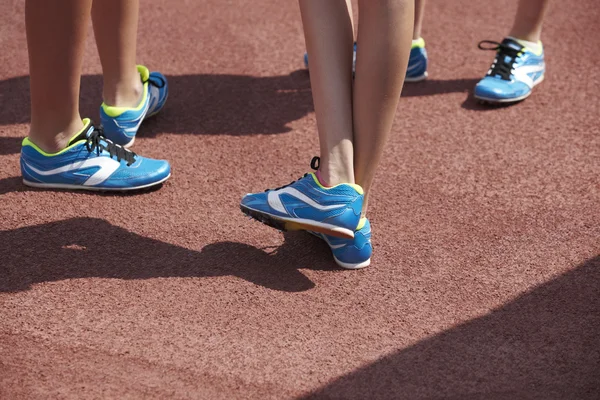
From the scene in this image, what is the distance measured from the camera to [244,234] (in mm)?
2422

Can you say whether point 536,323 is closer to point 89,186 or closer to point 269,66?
point 89,186

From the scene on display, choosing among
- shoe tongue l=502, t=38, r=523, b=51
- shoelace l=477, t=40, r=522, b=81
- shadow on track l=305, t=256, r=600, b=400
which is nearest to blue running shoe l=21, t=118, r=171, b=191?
shadow on track l=305, t=256, r=600, b=400

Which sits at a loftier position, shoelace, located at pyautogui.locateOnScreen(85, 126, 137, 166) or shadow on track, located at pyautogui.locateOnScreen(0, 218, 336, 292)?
shoelace, located at pyautogui.locateOnScreen(85, 126, 137, 166)

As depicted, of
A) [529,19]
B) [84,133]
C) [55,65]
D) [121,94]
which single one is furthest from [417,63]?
[55,65]

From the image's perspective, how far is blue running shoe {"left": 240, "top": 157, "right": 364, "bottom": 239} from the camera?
212 centimetres

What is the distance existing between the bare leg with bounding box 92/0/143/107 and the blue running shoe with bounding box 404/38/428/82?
1234mm

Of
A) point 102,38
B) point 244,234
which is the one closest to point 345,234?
point 244,234

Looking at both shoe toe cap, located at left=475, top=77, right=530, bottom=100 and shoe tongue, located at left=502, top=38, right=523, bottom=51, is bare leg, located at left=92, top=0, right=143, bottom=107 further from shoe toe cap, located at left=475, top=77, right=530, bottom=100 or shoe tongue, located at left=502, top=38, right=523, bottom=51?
shoe tongue, located at left=502, top=38, right=523, bottom=51

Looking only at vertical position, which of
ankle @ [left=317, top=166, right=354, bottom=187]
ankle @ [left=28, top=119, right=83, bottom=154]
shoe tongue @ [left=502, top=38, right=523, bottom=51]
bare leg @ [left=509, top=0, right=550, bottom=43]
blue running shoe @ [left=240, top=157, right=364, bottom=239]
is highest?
bare leg @ [left=509, top=0, right=550, bottom=43]

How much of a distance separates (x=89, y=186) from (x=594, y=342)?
166 cm

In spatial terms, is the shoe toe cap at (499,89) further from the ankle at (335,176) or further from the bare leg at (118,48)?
the bare leg at (118,48)

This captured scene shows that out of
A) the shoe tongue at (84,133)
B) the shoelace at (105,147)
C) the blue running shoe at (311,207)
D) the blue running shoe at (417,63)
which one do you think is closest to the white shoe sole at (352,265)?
the blue running shoe at (311,207)

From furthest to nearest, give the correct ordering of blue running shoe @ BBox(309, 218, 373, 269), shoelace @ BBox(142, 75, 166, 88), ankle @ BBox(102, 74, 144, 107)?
shoelace @ BBox(142, 75, 166, 88)
ankle @ BBox(102, 74, 144, 107)
blue running shoe @ BBox(309, 218, 373, 269)

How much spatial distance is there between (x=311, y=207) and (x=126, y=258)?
0.59 meters
